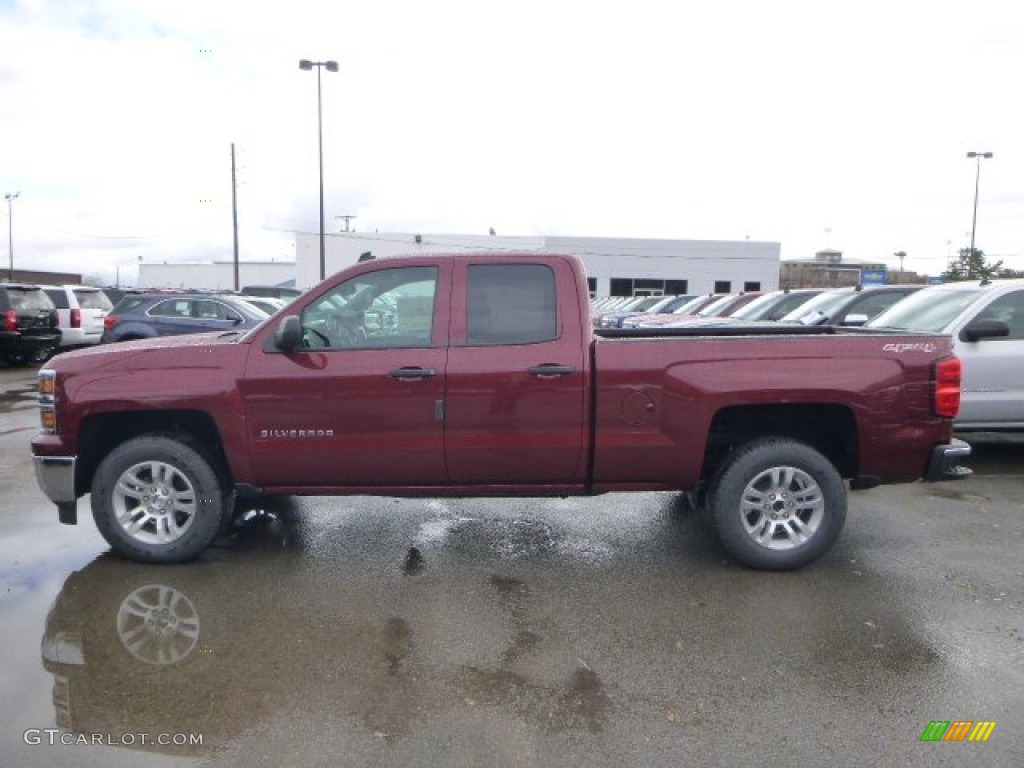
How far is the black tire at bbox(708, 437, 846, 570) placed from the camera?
485 cm

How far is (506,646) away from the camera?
13.0 ft

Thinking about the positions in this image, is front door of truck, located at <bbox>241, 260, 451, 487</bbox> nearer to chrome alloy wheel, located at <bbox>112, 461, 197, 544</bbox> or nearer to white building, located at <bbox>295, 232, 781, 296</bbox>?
chrome alloy wheel, located at <bbox>112, 461, 197, 544</bbox>

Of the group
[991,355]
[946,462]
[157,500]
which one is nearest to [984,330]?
[991,355]

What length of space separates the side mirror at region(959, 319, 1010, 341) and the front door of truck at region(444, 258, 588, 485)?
449 cm

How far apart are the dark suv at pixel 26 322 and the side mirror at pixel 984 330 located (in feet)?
54.9

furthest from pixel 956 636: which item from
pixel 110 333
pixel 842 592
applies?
pixel 110 333

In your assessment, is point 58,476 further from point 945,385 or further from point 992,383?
point 992,383

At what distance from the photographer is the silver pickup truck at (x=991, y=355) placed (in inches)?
292

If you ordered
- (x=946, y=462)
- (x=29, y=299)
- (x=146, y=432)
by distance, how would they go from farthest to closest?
(x=29, y=299), (x=146, y=432), (x=946, y=462)

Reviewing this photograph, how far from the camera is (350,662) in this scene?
379 centimetres

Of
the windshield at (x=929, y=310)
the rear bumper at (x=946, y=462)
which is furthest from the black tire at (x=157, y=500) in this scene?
the windshield at (x=929, y=310)

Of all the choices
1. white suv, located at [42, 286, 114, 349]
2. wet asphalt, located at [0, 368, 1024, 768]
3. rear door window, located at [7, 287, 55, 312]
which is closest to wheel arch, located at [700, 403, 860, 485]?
wet asphalt, located at [0, 368, 1024, 768]

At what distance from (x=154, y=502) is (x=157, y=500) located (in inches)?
0.9

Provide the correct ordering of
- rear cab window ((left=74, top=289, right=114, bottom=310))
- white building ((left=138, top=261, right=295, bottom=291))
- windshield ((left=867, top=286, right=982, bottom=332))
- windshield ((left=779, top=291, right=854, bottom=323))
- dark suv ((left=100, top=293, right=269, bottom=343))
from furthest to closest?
1. white building ((left=138, top=261, right=295, bottom=291))
2. rear cab window ((left=74, top=289, right=114, bottom=310))
3. dark suv ((left=100, top=293, right=269, bottom=343))
4. windshield ((left=779, top=291, right=854, bottom=323))
5. windshield ((left=867, top=286, right=982, bottom=332))
